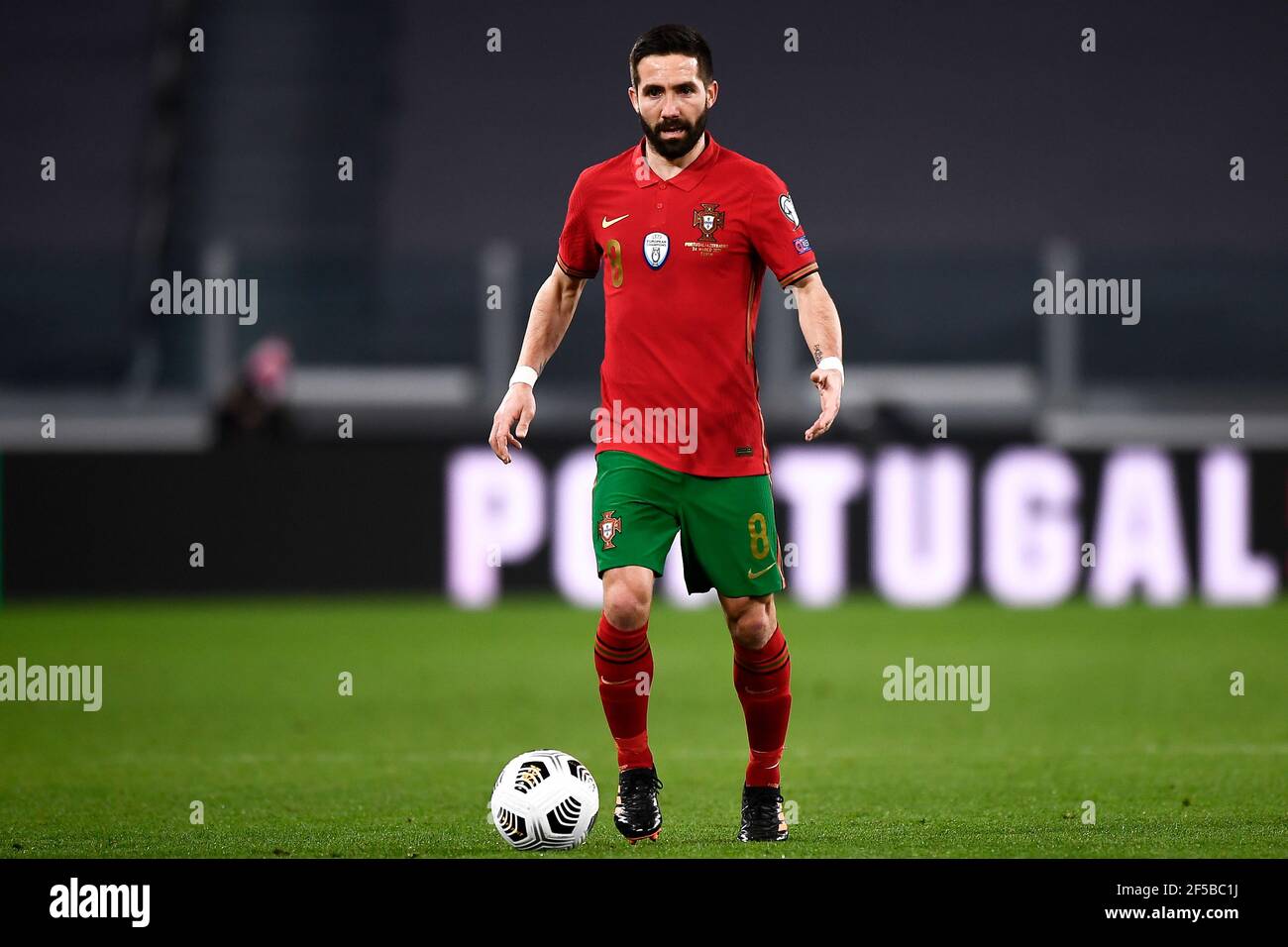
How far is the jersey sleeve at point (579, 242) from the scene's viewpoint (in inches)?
203

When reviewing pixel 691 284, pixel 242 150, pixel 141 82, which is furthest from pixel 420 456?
pixel 691 284

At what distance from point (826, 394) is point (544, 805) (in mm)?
1217

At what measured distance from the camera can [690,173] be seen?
5039mm

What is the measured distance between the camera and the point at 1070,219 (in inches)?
710

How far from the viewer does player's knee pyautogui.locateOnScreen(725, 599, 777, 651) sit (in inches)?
198

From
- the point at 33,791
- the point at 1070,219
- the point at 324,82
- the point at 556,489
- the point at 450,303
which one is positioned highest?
the point at 324,82

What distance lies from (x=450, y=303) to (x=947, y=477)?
4.41 m

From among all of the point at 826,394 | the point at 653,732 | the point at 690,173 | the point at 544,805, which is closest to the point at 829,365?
the point at 826,394

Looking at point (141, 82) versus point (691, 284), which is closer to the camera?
point (691, 284)

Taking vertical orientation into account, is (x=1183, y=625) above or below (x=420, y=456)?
below

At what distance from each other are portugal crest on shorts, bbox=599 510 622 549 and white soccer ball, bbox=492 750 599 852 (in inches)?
22.3

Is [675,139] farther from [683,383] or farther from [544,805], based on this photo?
[544,805]

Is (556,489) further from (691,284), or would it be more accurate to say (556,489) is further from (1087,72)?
(1087,72)

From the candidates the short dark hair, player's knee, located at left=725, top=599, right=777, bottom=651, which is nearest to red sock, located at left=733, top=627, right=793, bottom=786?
player's knee, located at left=725, top=599, right=777, bottom=651
